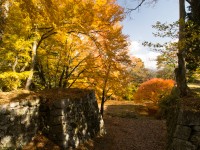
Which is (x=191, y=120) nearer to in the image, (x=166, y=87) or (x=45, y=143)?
(x=45, y=143)

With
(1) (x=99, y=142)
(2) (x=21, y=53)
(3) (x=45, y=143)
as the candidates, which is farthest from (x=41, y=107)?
(1) (x=99, y=142)

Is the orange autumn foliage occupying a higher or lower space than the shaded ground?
higher

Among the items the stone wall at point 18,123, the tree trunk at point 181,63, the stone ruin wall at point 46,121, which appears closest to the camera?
the stone wall at point 18,123

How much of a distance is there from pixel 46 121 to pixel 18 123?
1663mm

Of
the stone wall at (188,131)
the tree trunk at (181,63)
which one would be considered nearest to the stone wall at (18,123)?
the stone wall at (188,131)

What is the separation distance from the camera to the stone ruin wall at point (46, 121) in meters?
8.59

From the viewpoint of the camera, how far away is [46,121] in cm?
1055

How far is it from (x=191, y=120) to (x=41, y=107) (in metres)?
6.35

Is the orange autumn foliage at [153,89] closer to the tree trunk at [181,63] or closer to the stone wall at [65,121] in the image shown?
the stone wall at [65,121]

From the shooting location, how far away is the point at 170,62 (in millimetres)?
12562

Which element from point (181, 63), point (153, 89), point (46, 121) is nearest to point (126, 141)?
point (46, 121)

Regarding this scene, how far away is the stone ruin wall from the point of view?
8.59m

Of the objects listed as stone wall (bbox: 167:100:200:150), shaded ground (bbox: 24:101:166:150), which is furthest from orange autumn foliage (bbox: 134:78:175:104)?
stone wall (bbox: 167:100:200:150)

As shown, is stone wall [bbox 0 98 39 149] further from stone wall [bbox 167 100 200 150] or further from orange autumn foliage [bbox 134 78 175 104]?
orange autumn foliage [bbox 134 78 175 104]
